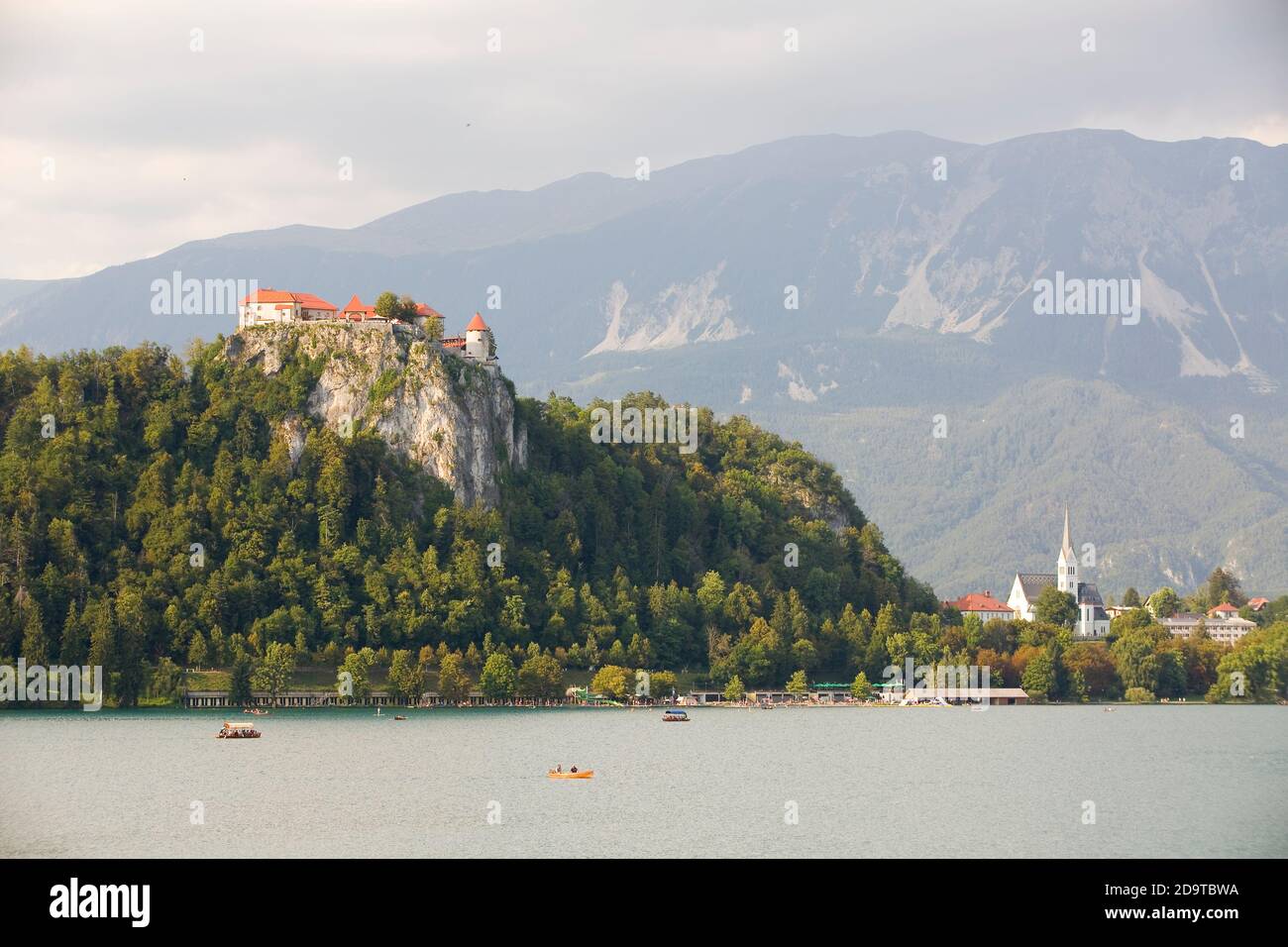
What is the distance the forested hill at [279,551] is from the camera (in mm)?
158000

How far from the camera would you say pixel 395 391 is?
597 ft

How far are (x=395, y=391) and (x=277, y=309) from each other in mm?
18392

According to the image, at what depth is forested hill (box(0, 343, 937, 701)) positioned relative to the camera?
518 feet

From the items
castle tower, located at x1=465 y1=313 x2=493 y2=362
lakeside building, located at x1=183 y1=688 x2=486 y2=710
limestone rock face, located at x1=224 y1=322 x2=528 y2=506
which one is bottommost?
lakeside building, located at x1=183 y1=688 x2=486 y2=710

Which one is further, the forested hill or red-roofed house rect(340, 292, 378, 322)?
red-roofed house rect(340, 292, 378, 322)

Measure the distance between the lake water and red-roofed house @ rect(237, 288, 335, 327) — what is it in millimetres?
62050

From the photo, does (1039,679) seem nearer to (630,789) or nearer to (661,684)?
(661,684)

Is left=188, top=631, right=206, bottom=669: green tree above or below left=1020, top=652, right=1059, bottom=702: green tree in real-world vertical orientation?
above

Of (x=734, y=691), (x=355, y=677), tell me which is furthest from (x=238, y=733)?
(x=734, y=691)

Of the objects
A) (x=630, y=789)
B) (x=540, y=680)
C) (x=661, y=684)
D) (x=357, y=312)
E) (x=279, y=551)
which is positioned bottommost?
(x=630, y=789)

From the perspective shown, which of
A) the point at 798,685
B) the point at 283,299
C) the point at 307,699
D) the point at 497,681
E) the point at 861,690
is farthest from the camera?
the point at 283,299

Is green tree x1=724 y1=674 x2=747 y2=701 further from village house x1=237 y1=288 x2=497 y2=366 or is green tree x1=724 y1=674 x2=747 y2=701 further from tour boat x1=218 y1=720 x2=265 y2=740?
tour boat x1=218 y1=720 x2=265 y2=740

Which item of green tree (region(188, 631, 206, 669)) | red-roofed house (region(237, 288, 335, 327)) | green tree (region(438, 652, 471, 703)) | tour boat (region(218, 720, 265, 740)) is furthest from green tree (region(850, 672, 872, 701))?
tour boat (region(218, 720, 265, 740))
